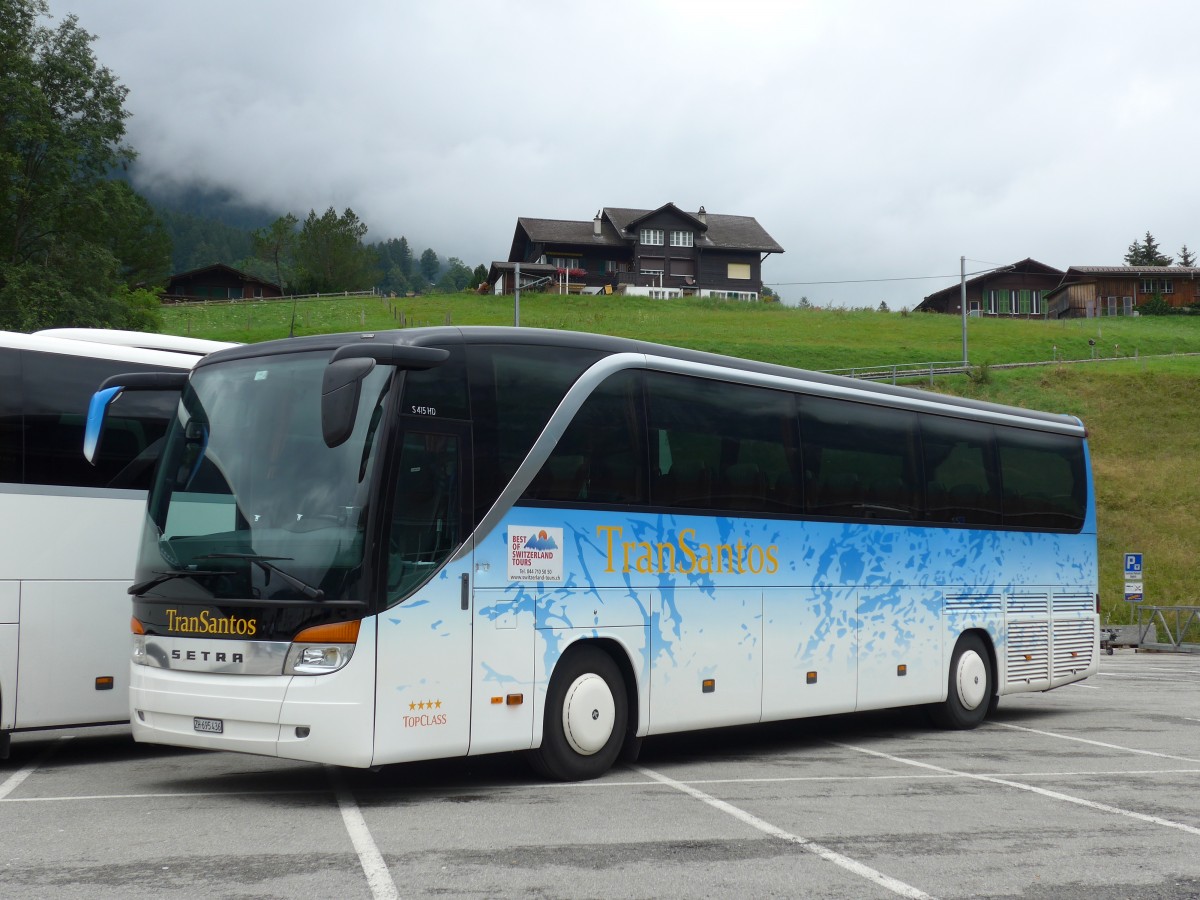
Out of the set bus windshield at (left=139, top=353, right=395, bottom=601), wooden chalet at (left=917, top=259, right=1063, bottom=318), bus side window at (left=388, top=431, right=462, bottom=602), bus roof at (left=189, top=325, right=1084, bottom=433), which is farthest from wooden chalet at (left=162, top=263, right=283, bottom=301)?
bus side window at (left=388, top=431, right=462, bottom=602)

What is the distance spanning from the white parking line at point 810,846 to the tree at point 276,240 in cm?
12984

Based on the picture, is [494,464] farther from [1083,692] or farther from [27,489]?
[1083,692]

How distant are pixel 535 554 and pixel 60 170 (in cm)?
4533

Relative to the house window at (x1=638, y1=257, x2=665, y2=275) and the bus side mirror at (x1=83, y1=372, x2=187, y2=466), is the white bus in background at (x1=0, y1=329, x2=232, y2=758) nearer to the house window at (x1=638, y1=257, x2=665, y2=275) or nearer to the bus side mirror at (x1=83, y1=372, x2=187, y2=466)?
the bus side mirror at (x1=83, y1=372, x2=187, y2=466)

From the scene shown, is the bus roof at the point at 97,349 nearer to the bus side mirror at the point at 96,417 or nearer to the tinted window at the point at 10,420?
the tinted window at the point at 10,420

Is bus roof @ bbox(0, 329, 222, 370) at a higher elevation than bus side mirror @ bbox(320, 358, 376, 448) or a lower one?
higher

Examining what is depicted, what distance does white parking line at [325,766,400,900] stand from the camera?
254 inches

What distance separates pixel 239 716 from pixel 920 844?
439cm

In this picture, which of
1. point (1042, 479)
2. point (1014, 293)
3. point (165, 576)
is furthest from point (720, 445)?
point (1014, 293)

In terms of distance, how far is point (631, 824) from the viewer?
839 centimetres

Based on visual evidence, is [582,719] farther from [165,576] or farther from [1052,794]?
[1052,794]

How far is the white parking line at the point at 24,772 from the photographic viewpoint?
9.83 metres

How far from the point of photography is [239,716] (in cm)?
880

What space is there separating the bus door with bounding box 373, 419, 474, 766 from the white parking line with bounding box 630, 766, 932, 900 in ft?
5.97
